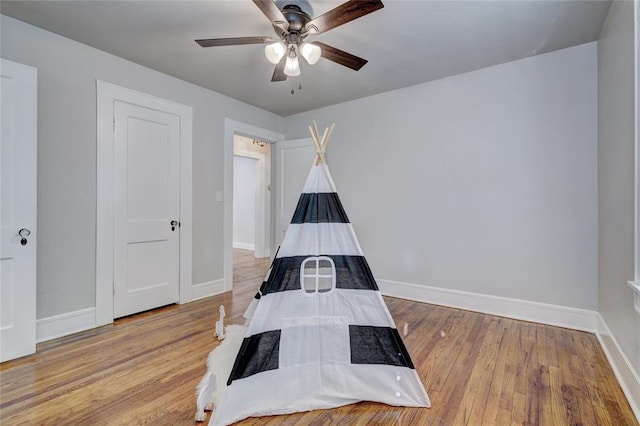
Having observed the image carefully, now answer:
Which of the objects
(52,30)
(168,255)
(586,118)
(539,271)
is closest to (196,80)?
(52,30)

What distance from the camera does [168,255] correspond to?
3.28 meters

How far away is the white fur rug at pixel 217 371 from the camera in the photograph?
156 cm

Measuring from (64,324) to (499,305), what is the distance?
4.04m

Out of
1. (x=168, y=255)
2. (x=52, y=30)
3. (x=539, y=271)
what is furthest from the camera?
(x=168, y=255)

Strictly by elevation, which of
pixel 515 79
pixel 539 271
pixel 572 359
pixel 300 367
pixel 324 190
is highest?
pixel 515 79

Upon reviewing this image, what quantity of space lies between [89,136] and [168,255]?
137 centimetres

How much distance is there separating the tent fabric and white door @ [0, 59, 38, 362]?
6.27 ft

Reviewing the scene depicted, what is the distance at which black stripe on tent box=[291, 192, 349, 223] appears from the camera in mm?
1769

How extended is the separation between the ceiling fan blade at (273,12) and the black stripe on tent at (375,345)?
1.90 meters

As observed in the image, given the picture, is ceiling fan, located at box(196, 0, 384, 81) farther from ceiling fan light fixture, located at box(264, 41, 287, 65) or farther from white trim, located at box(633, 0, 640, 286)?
white trim, located at box(633, 0, 640, 286)

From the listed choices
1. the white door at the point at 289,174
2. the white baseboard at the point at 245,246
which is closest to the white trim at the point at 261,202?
the white baseboard at the point at 245,246

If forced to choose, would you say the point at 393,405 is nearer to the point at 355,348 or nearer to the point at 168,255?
the point at 355,348

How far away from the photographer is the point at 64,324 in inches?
Answer: 99.4

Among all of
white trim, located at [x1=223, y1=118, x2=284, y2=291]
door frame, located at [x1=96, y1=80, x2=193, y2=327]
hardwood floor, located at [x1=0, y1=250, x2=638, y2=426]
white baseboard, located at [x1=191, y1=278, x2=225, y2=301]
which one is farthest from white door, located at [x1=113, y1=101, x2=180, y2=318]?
white trim, located at [x1=223, y1=118, x2=284, y2=291]
